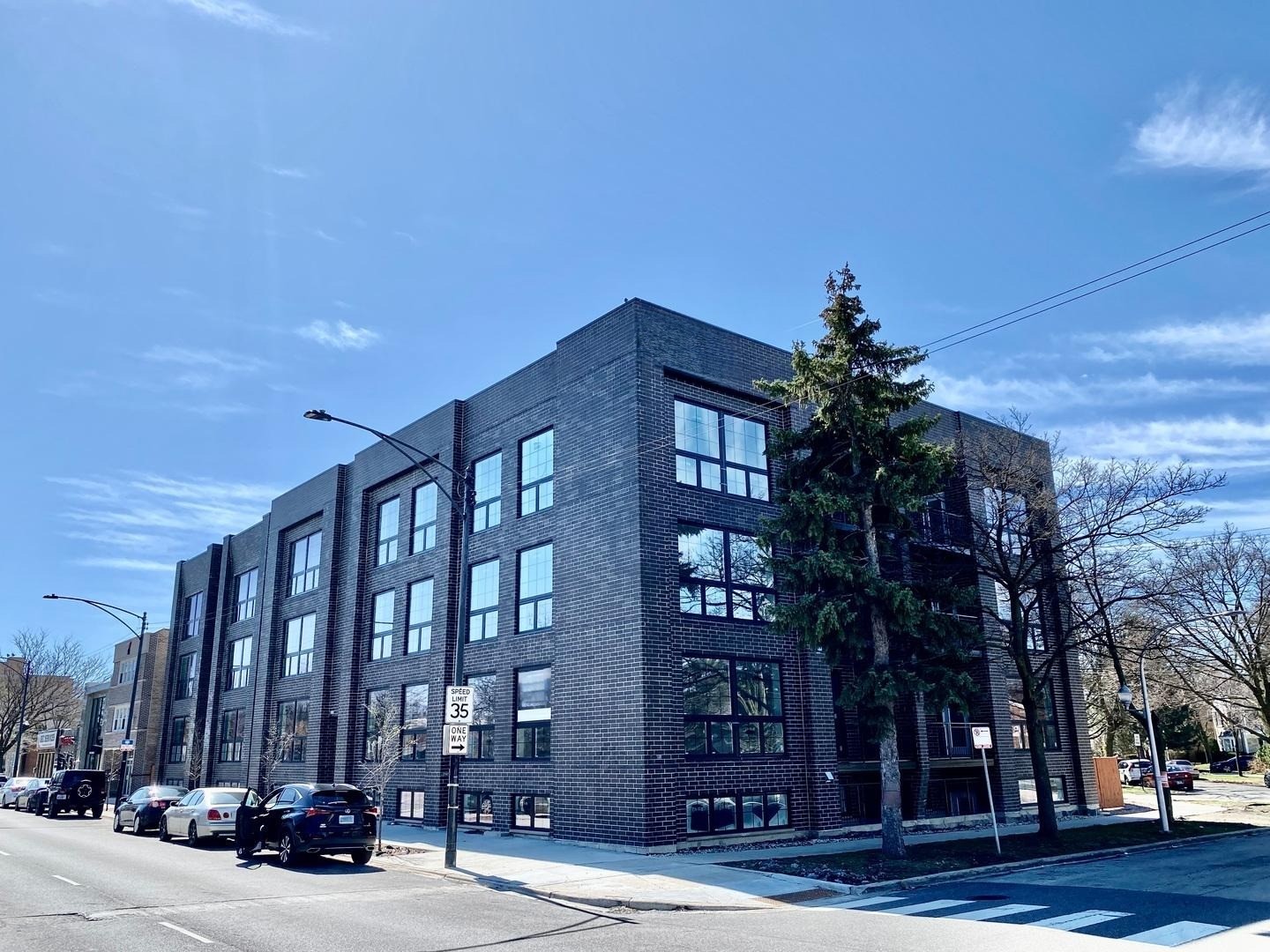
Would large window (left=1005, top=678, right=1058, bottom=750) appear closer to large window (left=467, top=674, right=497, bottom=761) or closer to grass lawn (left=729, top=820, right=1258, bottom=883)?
grass lawn (left=729, top=820, right=1258, bottom=883)

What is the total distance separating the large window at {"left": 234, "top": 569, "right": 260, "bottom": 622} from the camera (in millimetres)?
41794

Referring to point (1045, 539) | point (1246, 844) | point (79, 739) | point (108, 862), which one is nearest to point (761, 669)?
point (1045, 539)

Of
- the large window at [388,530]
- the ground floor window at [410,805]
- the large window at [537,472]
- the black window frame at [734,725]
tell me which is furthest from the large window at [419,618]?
the black window frame at [734,725]

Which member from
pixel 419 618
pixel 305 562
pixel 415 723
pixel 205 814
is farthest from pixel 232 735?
pixel 205 814

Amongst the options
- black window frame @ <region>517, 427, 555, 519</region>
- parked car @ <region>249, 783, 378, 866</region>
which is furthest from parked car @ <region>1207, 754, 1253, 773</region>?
parked car @ <region>249, 783, 378, 866</region>

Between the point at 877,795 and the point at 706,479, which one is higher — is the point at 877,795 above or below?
below

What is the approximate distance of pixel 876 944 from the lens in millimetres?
10023

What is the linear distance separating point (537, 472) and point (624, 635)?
6.60m

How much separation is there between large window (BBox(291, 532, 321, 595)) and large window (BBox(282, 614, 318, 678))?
1.24 metres

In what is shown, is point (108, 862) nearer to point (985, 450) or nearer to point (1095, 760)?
point (985, 450)

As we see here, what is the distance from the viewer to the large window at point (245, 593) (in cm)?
4179

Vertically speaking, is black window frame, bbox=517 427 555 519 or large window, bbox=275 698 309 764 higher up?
black window frame, bbox=517 427 555 519

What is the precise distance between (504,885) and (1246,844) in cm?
1732

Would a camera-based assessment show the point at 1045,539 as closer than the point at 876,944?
No
